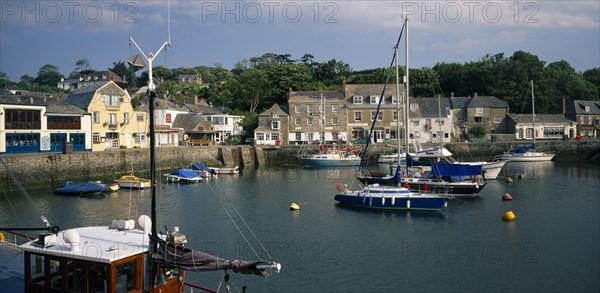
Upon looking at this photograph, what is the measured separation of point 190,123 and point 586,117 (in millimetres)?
67192

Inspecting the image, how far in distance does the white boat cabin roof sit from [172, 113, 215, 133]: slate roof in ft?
207

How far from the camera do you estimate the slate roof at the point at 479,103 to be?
3398 inches

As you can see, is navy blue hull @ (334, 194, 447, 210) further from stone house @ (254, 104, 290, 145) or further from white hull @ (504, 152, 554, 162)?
stone house @ (254, 104, 290, 145)

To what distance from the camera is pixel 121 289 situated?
39.2ft

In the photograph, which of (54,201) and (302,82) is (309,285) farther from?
(302,82)

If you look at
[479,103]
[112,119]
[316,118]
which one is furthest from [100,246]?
[479,103]

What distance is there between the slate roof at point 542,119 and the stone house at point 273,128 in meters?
38.8

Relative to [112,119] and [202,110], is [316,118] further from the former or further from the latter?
[112,119]

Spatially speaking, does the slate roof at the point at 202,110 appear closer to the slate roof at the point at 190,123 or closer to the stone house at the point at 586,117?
the slate roof at the point at 190,123

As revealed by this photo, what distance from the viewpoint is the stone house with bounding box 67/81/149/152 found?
5984 cm

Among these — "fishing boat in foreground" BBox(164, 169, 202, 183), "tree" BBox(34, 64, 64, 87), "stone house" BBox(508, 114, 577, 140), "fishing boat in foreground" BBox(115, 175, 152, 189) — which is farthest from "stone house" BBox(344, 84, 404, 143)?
"tree" BBox(34, 64, 64, 87)

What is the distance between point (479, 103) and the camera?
284 feet

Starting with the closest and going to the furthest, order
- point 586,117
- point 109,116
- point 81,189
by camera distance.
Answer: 1. point 81,189
2. point 109,116
3. point 586,117

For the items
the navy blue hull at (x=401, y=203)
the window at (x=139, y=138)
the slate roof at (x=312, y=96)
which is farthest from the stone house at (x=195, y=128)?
the navy blue hull at (x=401, y=203)
